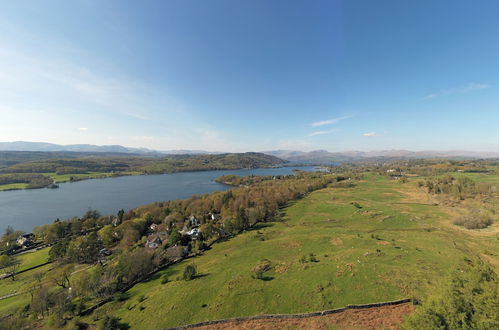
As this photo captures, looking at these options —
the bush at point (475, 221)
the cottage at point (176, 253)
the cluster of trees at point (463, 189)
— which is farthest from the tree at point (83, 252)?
the cluster of trees at point (463, 189)

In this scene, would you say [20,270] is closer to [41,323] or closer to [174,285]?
[41,323]

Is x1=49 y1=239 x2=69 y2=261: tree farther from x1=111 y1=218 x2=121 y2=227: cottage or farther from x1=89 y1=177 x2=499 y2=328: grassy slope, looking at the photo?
x1=89 y1=177 x2=499 y2=328: grassy slope

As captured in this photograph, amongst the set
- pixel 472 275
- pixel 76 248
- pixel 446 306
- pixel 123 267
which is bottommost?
pixel 76 248

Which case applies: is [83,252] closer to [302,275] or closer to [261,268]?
[261,268]

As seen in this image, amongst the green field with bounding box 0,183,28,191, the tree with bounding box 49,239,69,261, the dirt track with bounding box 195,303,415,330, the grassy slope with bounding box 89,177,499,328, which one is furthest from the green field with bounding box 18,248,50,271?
the green field with bounding box 0,183,28,191

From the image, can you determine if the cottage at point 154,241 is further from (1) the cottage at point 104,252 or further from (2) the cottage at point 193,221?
(2) the cottage at point 193,221

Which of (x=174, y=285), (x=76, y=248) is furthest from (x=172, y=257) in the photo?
(x=76, y=248)

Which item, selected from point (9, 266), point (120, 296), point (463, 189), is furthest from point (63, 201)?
point (463, 189)
